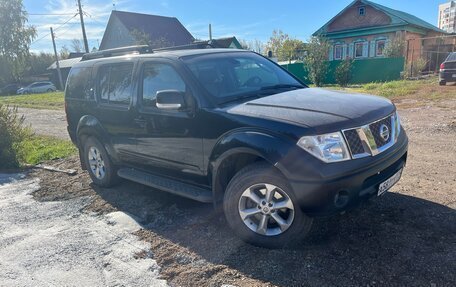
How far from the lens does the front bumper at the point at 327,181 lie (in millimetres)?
2732

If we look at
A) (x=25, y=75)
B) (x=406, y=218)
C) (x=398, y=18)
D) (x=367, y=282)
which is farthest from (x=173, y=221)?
(x=25, y=75)

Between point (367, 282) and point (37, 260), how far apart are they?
311cm

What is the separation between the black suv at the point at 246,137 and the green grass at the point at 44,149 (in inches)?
135

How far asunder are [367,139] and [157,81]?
2.47 meters

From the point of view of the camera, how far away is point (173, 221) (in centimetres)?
405

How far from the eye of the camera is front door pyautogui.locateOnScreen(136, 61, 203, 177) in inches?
144

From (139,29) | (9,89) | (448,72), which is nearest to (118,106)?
(448,72)

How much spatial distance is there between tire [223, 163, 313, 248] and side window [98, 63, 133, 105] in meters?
2.08

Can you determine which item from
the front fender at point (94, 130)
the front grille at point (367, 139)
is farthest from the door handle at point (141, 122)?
the front grille at point (367, 139)

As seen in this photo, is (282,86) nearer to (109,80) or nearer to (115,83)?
(115,83)

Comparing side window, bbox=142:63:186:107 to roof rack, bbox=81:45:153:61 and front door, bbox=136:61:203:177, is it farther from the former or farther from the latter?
roof rack, bbox=81:45:153:61

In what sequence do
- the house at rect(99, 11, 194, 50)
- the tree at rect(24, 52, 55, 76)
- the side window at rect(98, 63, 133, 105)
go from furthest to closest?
the tree at rect(24, 52, 55, 76) → the house at rect(99, 11, 194, 50) → the side window at rect(98, 63, 133, 105)

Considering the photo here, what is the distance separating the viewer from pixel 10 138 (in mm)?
7234

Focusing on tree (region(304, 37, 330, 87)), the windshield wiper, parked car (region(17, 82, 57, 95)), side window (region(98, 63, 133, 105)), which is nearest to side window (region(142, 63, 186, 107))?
side window (region(98, 63, 133, 105))
